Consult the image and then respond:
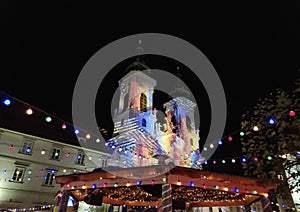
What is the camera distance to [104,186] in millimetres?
8383

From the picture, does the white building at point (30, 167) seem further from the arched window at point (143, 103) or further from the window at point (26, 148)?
the arched window at point (143, 103)

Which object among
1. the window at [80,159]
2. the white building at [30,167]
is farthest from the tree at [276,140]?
the window at [80,159]

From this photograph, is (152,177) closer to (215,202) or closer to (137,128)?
(215,202)

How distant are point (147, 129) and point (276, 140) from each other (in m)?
25.1

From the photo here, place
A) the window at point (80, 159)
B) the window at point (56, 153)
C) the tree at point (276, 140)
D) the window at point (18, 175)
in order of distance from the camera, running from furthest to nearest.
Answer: the window at point (80, 159) < the window at point (56, 153) < the window at point (18, 175) < the tree at point (276, 140)

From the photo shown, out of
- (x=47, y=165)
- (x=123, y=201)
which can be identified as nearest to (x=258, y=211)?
(x=123, y=201)

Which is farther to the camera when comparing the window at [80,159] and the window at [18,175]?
the window at [80,159]

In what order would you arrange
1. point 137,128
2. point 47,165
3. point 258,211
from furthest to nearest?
point 137,128
point 258,211
point 47,165

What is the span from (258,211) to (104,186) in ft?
79.0

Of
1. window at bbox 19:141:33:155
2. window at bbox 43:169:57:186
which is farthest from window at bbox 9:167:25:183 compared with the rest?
window at bbox 43:169:57:186

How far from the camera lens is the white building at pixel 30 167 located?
741 inches

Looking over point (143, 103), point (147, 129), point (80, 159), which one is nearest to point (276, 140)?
point (80, 159)

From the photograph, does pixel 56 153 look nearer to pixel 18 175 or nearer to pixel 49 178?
pixel 49 178

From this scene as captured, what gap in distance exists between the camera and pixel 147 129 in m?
33.8
